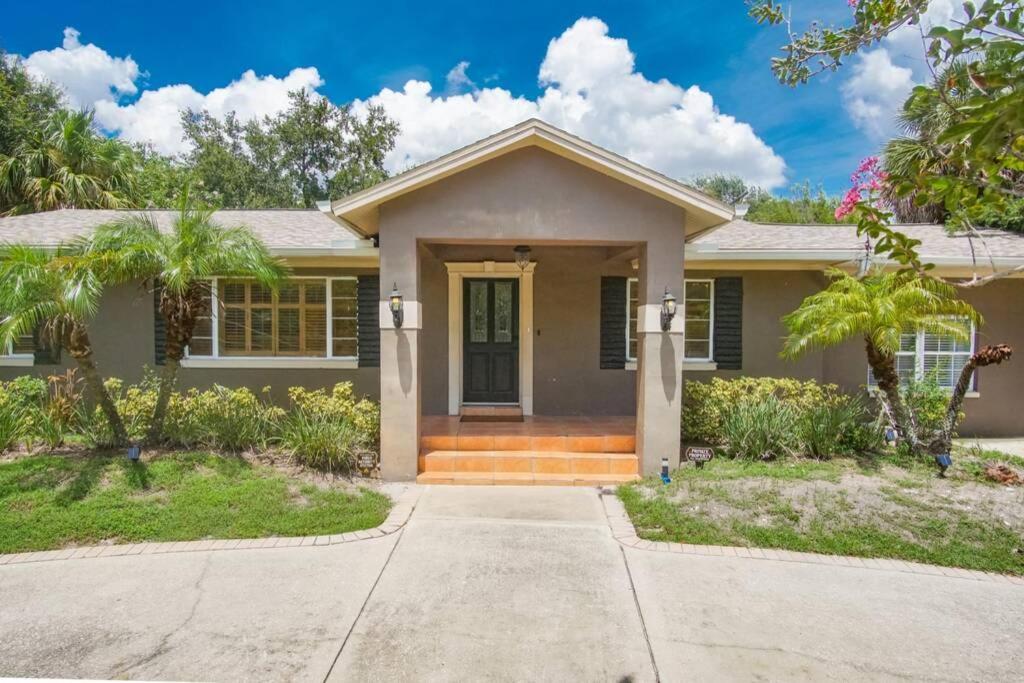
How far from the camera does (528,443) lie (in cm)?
779

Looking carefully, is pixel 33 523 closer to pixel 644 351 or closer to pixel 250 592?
pixel 250 592

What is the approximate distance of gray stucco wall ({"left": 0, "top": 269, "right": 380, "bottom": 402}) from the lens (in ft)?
30.4

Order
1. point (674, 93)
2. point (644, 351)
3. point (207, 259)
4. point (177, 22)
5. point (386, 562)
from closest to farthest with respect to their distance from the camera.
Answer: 1. point (386, 562)
2. point (207, 259)
3. point (644, 351)
4. point (674, 93)
5. point (177, 22)

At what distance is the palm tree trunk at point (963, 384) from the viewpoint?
699 cm

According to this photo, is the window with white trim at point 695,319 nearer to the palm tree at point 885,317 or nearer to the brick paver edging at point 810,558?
the palm tree at point 885,317

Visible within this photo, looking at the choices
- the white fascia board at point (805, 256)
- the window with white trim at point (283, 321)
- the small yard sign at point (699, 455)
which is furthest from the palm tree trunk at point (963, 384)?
the window with white trim at point (283, 321)

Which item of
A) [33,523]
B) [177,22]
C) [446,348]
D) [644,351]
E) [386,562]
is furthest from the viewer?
[177,22]

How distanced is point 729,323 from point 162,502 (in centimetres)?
836

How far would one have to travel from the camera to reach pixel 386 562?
4859mm

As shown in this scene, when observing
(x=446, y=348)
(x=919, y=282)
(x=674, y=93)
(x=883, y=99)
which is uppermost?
(x=674, y=93)

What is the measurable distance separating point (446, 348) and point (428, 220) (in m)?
3.02

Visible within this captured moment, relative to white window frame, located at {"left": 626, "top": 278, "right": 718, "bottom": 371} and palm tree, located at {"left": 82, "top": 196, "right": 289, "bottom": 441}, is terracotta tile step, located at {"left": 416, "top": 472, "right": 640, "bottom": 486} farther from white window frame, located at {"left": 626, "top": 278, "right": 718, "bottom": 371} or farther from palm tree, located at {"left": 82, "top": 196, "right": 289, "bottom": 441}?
palm tree, located at {"left": 82, "top": 196, "right": 289, "bottom": 441}

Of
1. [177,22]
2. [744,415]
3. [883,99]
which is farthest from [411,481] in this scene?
[177,22]

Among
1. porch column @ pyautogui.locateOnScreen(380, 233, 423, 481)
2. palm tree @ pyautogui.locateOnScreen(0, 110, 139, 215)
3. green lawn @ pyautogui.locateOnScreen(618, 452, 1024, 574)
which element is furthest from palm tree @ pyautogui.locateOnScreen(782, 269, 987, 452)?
palm tree @ pyautogui.locateOnScreen(0, 110, 139, 215)
